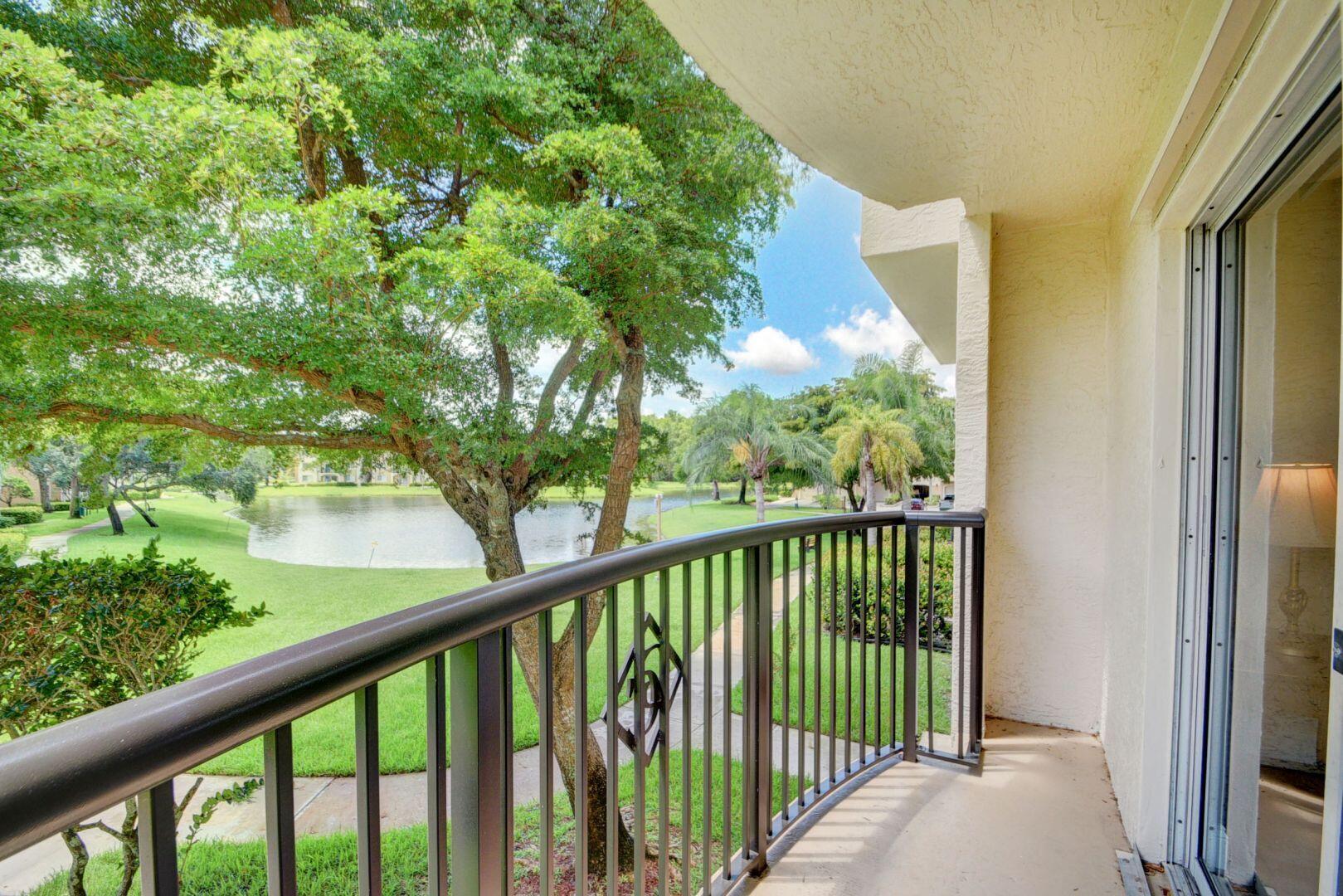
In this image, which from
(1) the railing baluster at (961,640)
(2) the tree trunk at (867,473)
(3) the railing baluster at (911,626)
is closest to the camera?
(3) the railing baluster at (911,626)

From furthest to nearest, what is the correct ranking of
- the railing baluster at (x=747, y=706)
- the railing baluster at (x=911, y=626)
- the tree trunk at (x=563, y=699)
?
the tree trunk at (x=563, y=699)
the railing baluster at (x=911, y=626)
the railing baluster at (x=747, y=706)

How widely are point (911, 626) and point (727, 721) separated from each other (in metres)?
0.99

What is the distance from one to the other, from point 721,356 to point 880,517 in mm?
6759

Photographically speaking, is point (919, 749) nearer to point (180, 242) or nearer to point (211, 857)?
point (211, 857)

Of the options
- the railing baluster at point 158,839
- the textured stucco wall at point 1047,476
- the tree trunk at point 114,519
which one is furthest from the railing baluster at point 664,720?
the tree trunk at point 114,519

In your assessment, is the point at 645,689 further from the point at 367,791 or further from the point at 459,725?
the point at 367,791

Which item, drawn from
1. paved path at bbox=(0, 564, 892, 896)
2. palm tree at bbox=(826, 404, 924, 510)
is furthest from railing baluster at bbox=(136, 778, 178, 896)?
palm tree at bbox=(826, 404, 924, 510)

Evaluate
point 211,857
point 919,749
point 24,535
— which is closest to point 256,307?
point 24,535

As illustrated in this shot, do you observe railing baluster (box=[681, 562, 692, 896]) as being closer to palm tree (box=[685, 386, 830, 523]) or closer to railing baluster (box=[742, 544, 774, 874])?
railing baluster (box=[742, 544, 774, 874])

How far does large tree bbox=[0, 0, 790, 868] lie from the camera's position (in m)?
4.85

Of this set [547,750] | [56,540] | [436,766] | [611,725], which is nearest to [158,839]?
[436,766]

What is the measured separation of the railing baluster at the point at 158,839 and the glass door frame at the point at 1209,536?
1.69m

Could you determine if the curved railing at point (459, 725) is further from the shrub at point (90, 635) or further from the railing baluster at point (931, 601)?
the shrub at point (90, 635)

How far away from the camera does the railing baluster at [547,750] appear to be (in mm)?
837
